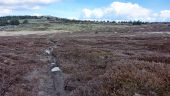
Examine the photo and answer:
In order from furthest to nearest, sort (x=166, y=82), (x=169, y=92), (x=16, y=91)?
(x=16, y=91) → (x=166, y=82) → (x=169, y=92)

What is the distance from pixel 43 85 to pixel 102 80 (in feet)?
19.1

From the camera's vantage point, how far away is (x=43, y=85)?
22.8 meters

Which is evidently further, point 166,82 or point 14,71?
point 14,71

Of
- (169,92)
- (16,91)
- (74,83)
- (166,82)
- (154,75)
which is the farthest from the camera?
(74,83)

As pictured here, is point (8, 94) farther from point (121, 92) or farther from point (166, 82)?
point (166, 82)

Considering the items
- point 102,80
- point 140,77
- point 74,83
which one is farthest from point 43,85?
point 140,77

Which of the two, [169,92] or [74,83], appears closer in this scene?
[169,92]

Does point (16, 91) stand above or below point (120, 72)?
below

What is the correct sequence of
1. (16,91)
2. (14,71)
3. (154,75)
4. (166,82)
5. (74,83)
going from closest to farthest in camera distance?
(166,82) < (154,75) < (16,91) < (74,83) < (14,71)

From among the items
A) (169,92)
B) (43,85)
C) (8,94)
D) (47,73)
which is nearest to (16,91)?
(8,94)

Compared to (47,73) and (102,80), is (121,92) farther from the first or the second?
(47,73)

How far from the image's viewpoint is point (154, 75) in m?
17.7

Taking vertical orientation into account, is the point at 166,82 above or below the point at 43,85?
above

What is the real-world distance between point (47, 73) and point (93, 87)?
12419 mm
